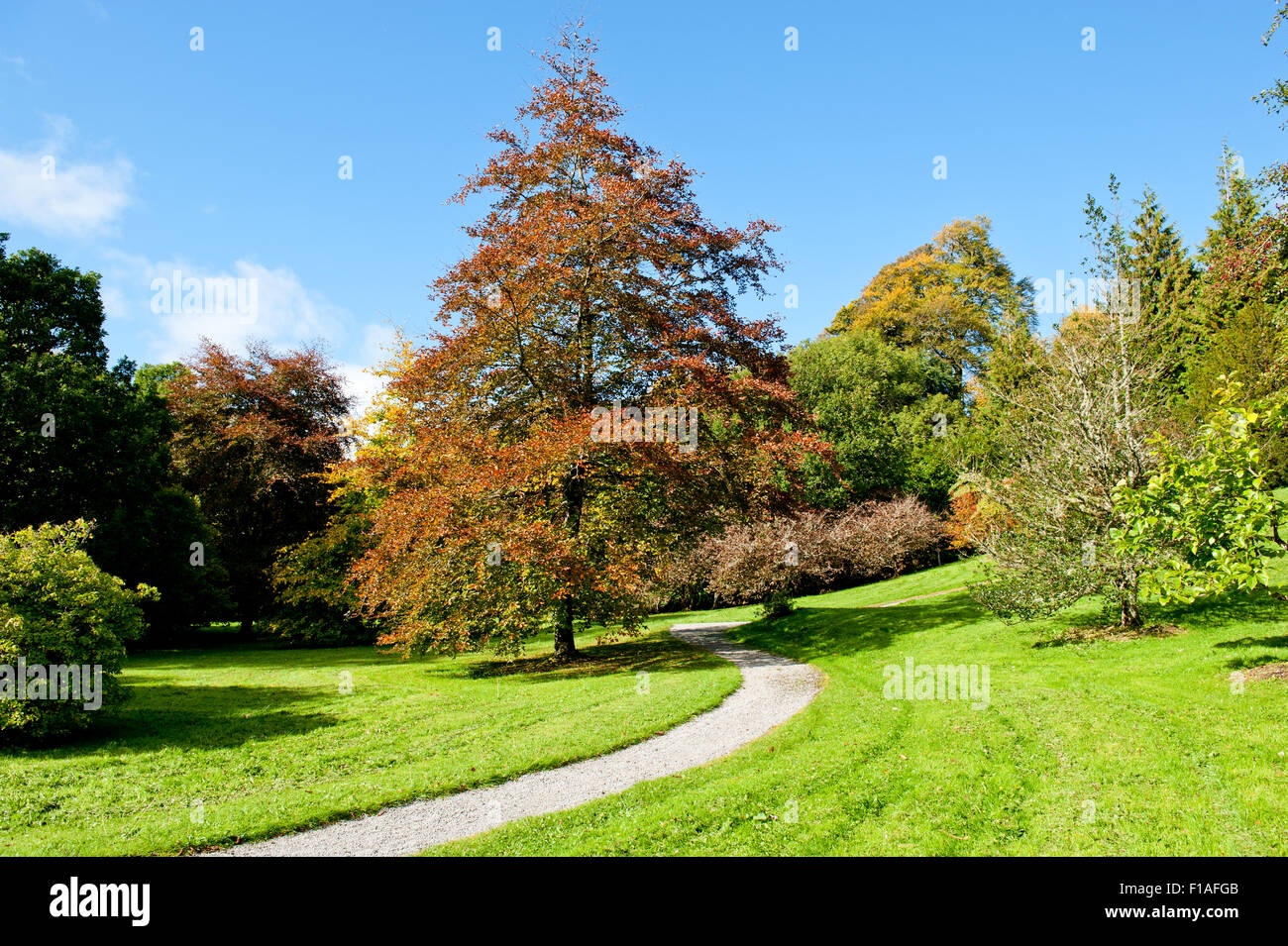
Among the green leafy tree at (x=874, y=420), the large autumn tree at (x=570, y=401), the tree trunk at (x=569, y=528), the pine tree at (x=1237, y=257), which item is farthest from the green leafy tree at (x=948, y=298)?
the tree trunk at (x=569, y=528)

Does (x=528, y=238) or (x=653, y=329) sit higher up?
(x=528, y=238)

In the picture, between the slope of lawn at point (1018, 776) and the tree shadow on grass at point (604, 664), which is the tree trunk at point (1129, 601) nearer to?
the slope of lawn at point (1018, 776)

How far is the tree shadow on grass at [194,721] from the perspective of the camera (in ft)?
28.8

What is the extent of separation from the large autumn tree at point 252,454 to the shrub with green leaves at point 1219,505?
26630 mm

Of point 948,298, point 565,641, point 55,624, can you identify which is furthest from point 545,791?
point 948,298

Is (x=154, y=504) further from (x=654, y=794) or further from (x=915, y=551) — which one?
(x=915, y=551)

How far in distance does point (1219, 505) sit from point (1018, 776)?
157 inches

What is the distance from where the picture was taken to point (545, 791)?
22.8 ft

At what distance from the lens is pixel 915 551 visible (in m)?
33.6

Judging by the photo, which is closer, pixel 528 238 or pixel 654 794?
pixel 654 794

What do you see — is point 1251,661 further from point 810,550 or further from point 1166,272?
point 1166,272

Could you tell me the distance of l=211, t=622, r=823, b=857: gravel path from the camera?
224 inches

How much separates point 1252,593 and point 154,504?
31.7 m
